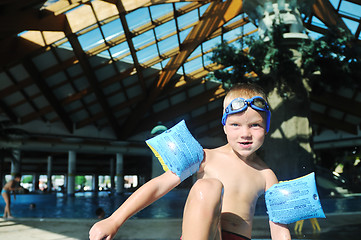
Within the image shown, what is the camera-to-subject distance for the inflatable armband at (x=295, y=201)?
1641mm

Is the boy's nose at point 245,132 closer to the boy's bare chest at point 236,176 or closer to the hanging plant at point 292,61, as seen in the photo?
the boy's bare chest at point 236,176

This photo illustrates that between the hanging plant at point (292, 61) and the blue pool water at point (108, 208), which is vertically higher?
the hanging plant at point (292, 61)

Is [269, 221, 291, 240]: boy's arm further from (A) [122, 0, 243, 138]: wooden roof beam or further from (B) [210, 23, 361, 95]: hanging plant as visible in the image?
(A) [122, 0, 243, 138]: wooden roof beam

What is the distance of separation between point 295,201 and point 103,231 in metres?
0.96

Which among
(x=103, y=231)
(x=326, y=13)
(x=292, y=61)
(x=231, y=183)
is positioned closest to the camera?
(x=103, y=231)

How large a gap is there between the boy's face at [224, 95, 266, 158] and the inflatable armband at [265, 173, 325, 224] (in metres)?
0.26

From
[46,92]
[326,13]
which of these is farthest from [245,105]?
[46,92]

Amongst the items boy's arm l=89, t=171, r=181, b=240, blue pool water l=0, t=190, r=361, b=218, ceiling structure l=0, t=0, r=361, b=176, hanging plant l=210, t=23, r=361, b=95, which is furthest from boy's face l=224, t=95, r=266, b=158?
Answer: ceiling structure l=0, t=0, r=361, b=176

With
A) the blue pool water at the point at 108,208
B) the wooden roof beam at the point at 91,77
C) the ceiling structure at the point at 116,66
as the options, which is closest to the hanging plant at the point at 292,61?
A: the ceiling structure at the point at 116,66

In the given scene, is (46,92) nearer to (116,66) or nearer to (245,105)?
(116,66)

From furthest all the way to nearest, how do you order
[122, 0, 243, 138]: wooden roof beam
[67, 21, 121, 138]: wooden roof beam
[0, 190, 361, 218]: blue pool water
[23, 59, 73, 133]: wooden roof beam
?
1. [122, 0, 243, 138]: wooden roof beam
2. [23, 59, 73, 133]: wooden roof beam
3. [67, 21, 121, 138]: wooden roof beam
4. [0, 190, 361, 218]: blue pool water

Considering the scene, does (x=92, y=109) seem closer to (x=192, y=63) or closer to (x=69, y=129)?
(x=69, y=129)

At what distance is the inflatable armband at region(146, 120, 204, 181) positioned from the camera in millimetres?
1652

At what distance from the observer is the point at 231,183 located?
1788mm
